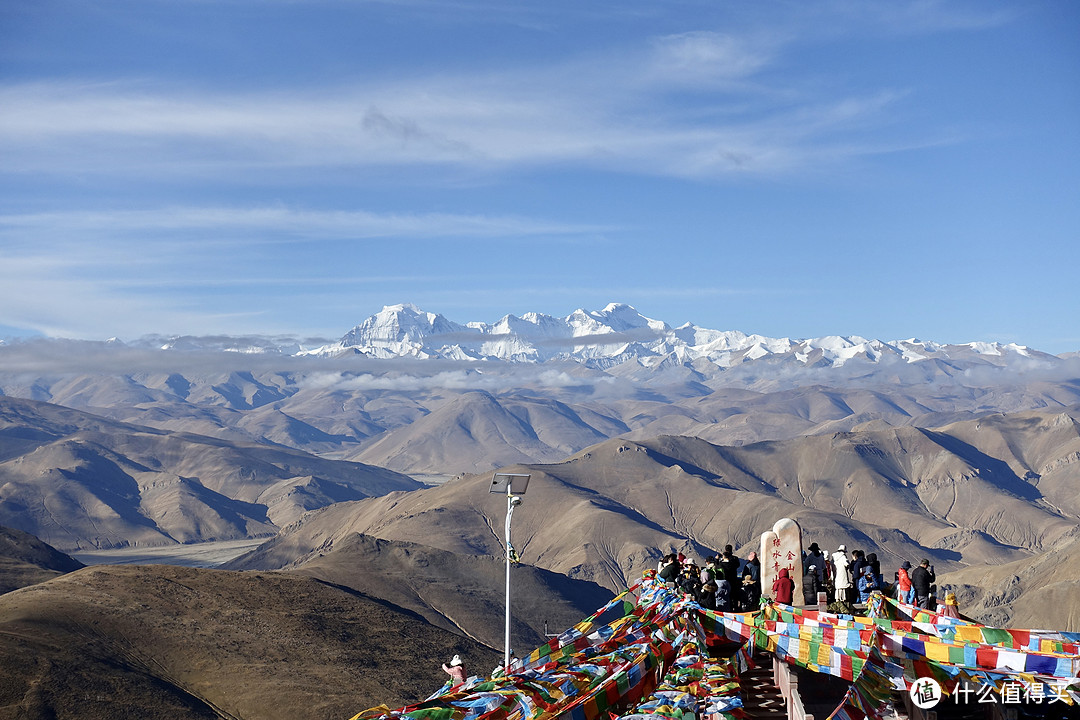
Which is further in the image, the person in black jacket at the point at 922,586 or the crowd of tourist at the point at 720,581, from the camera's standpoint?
the person in black jacket at the point at 922,586

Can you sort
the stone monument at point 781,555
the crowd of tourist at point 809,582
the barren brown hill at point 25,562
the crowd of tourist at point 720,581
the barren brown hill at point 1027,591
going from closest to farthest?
the crowd of tourist at point 720,581
the crowd of tourist at point 809,582
the stone monument at point 781,555
the barren brown hill at point 25,562
the barren brown hill at point 1027,591

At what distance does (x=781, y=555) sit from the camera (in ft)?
80.7

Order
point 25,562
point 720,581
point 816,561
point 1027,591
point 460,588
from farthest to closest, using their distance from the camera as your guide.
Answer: point 1027,591, point 460,588, point 25,562, point 816,561, point 720,581

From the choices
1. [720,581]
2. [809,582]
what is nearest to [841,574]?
[809,582]

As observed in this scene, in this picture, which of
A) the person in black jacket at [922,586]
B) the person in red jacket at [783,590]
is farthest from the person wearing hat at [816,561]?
the person in black jacket at [922,586]

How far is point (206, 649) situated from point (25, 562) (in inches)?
2255

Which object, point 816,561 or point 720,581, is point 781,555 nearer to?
point 720,581

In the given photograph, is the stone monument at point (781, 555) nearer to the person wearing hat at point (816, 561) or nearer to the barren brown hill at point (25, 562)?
the person wearing hat at point (816, 561)

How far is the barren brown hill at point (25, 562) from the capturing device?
89.1 metres

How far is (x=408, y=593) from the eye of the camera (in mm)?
109438

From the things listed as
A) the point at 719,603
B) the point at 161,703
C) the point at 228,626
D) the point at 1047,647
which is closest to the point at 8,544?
the point at 228,626

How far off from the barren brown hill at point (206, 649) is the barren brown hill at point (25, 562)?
70.4 ft

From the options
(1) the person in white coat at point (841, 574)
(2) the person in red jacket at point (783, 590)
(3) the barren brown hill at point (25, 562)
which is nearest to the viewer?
(2) the person in red jacket at point (783, 590)

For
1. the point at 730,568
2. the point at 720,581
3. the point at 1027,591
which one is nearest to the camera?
the point at 720,581
